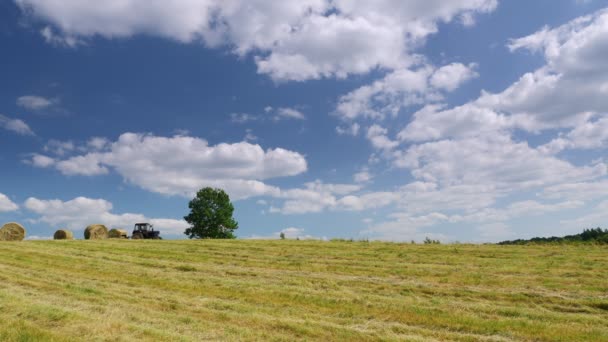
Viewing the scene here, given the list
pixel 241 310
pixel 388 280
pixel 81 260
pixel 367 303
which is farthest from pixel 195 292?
pixel 81 260

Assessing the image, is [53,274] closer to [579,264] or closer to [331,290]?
[331,290]

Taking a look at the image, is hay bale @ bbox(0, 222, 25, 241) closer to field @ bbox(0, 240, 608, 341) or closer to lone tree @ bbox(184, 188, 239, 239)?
field @ bbox(0, 240, 608, 341)

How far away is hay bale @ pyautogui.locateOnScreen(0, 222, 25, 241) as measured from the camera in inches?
1389

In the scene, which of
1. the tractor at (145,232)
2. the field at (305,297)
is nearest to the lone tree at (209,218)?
the tractor at (145,232)

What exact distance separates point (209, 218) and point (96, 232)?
856 inches

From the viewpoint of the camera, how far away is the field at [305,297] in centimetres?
952

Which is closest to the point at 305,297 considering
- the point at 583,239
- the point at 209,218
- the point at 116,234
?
the point at 583,239

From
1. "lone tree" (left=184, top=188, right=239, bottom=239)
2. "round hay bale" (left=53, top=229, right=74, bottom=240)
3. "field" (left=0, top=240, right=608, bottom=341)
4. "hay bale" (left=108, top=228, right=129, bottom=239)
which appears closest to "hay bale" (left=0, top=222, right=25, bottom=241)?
"round hay bale" (left=53, top=229, right=74, bottom=240)

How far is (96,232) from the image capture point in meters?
41.0

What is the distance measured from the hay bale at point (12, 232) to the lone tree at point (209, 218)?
26749 millimetres

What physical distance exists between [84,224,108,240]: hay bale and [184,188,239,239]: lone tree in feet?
66.0

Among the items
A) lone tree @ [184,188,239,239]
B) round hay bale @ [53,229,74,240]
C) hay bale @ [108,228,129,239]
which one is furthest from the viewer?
lone tree @ [184,188,239,239]

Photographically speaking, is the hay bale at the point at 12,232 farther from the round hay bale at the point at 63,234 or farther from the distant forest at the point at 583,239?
the distant forest at the point at 583,239

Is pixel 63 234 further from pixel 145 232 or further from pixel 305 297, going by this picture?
pixel 305 297
